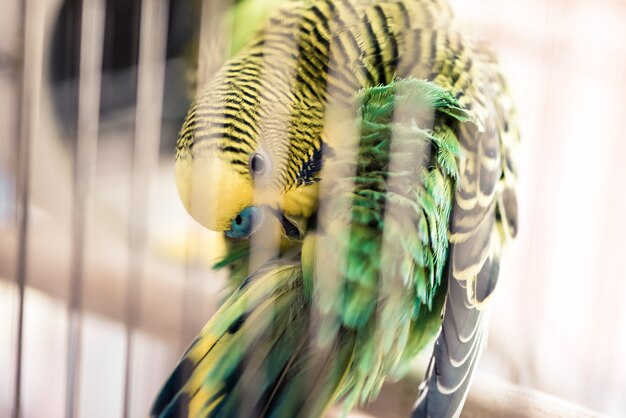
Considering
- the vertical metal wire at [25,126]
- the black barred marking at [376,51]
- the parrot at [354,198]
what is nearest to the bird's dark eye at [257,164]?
the parrot at [354,198]

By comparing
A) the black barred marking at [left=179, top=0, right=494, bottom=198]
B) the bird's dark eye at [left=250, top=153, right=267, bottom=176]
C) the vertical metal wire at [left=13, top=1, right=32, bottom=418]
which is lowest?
the vertical metal wire at [left=13, top=1, right=32, bottom=418]

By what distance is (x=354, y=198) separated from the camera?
447mm

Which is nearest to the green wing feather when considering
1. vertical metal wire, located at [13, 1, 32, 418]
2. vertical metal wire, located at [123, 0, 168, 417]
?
vertical metal wire, located at [123, 0, 168, 417]

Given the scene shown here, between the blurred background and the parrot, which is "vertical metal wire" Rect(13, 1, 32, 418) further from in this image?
the parrot

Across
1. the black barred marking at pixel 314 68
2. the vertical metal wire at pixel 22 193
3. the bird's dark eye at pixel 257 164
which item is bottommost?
the vertical metal wire at pixel 22 193

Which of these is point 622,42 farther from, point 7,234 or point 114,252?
point 7,234

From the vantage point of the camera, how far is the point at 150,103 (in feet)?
1.82

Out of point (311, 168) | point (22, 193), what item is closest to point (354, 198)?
point (311, 168)

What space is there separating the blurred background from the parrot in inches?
1.0

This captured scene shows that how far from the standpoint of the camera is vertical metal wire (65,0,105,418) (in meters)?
0.58

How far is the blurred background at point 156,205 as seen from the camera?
0.39 m

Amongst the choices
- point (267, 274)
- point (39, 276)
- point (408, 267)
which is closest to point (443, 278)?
point (408, 267)

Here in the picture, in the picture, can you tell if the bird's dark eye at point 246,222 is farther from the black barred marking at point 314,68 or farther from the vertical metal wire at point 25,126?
the vertical metal wire at point 25,126

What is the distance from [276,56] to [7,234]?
0.35 metres
